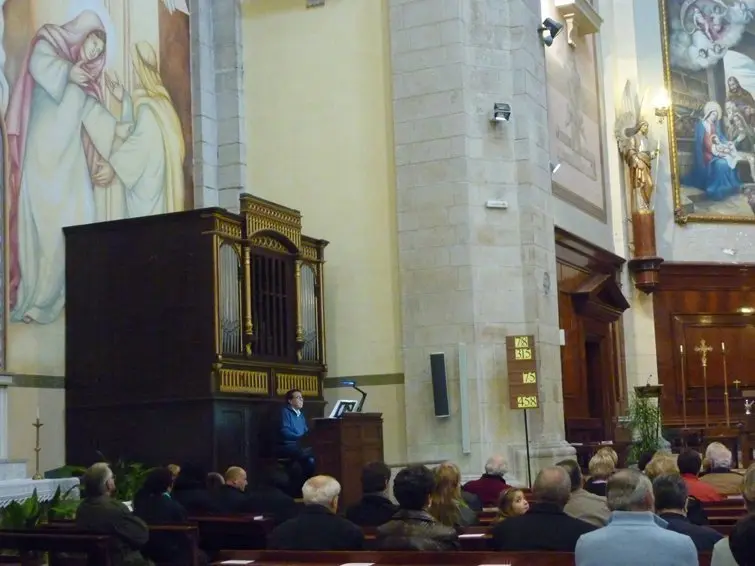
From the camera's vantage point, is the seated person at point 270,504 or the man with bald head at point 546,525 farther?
the seated person at point 270,504

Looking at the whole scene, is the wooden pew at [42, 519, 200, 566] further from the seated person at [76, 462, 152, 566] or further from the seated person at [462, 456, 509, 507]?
the seated person at [462, 456, 509, 507]

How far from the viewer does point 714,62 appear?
21.5m

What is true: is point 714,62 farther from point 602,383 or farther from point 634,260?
point 602,383

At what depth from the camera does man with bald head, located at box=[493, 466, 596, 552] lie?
5.49 meters

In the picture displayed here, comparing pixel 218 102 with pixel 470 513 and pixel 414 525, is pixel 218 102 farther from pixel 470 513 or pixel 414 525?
pixel 414 525

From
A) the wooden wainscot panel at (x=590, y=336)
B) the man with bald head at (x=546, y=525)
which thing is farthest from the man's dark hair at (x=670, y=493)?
the wooden wainscot panel at (x=590, y=336)

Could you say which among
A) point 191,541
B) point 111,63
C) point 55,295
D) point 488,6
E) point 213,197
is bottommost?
point 191,541

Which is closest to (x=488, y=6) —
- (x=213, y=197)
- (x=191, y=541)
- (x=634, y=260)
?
(x=213, y=197)

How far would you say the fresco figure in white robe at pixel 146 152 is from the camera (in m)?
13.5

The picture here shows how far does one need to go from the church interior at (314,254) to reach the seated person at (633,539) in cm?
294

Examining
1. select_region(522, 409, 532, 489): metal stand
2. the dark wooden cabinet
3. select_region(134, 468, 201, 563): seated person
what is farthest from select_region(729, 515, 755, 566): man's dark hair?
select_region(522, 409, 532, 489): metal stand

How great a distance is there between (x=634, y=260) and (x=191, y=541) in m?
14.6

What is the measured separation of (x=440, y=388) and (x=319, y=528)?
320 inches

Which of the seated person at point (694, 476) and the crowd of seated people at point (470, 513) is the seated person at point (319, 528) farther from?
the seated person at point (694, 476)
